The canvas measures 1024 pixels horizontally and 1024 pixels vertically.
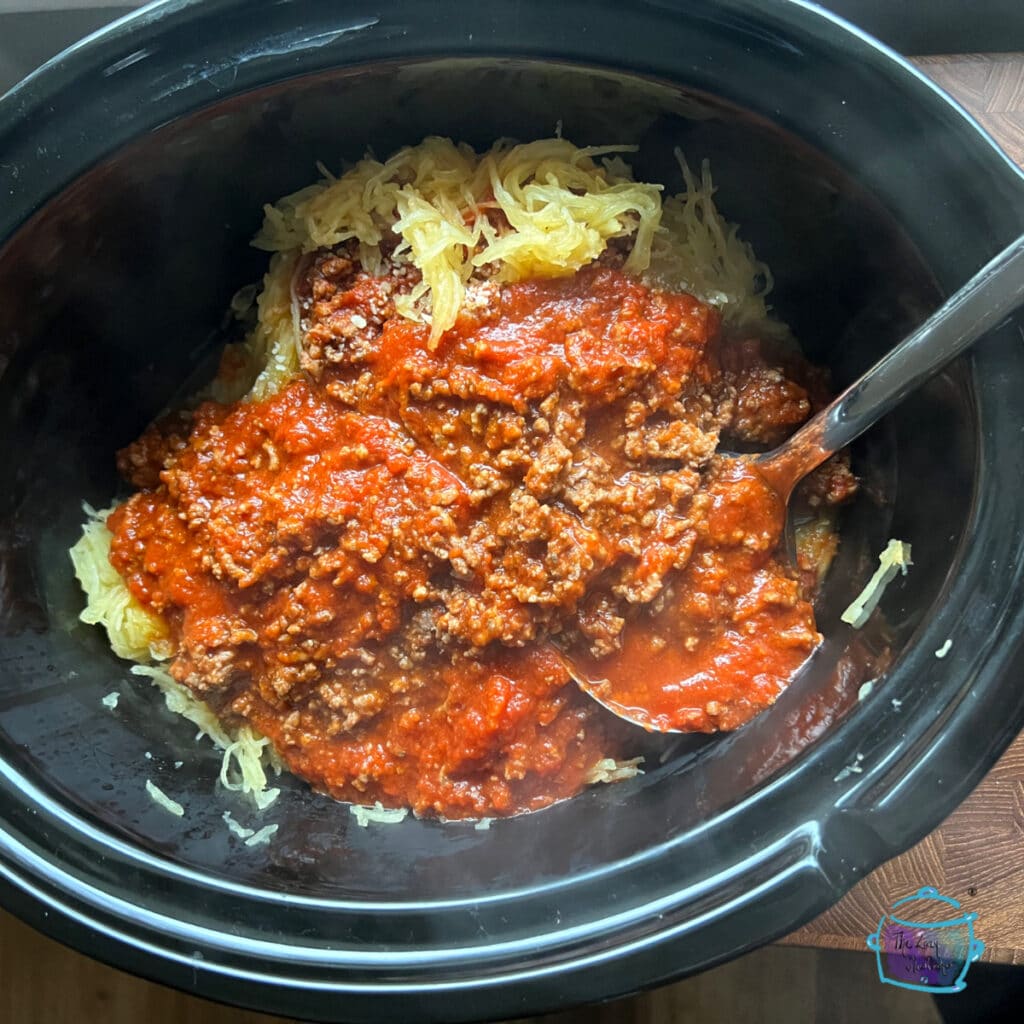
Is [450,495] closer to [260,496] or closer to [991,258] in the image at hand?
[260,496]

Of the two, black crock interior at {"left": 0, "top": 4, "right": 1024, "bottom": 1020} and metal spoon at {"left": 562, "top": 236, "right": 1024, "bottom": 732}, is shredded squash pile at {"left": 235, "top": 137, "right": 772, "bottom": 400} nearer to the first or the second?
black crock interior at {"left": 0, "top": 4, "right": 1024, "bottom": 1020}

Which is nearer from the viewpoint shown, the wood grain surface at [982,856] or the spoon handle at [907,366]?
the spoon handle at [907,366]

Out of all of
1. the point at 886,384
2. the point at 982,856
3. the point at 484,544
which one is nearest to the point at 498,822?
the point at 484,544

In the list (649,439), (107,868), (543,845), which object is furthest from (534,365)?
(107,868)

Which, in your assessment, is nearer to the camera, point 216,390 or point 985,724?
point 985,724

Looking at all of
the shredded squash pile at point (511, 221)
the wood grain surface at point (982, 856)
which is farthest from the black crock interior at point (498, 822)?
the wood grain surface at point (982, 856)

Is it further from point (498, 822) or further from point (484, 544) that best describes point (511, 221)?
point (498, 822)

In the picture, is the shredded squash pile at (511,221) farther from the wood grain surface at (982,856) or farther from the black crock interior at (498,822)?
the wood grain surface at (982,856)

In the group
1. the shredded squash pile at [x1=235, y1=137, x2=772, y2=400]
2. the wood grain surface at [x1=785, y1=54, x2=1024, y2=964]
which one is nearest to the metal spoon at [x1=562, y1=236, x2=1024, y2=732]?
the shredded squash pile at [x1=235, y1=137, x2=772, y2=400]
